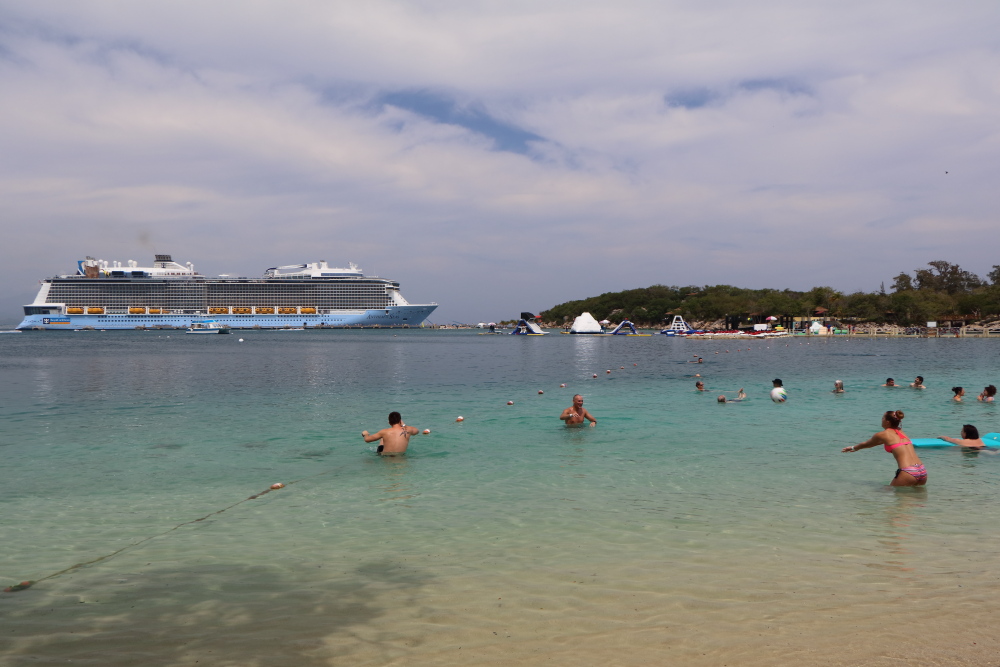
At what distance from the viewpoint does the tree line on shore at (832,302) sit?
99.5m

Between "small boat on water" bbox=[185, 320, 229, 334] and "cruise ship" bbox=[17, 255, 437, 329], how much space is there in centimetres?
131

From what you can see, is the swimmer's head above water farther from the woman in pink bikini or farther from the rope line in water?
the rope line in water

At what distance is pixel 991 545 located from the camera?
24.1 feet

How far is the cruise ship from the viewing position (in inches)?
4776

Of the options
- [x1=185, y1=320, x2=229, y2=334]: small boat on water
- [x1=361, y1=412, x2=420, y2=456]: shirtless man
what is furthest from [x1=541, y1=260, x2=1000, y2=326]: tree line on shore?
[x1=361, y1=412, x2=420, y2=456]: shirtless man

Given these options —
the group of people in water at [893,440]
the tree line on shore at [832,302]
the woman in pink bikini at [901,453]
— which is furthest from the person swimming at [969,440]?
the tree line on shore at [832,302]

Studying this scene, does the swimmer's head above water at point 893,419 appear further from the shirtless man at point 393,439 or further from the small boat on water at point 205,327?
the small boat on water at point 205,327

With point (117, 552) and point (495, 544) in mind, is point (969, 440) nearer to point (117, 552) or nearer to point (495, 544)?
point (495, 544)

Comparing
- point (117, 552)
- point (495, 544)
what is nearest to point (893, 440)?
point (495, 544)

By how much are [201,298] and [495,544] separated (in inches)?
5205

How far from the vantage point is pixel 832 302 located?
11012cm

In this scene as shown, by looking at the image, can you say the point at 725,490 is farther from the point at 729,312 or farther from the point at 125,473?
the point at 729,312

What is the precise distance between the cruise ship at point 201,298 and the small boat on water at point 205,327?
1307 millimetres

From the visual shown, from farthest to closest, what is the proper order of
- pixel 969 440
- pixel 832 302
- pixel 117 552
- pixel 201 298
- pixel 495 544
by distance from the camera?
pixel 201 298 < pixel 832 302 < pixel 969 440 < pixel 495 544 < pixel 117 552
